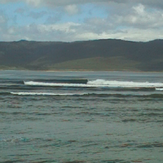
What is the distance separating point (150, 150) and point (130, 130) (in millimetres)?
5613

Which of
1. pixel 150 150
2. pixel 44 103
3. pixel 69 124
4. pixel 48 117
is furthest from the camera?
pixel 44 103

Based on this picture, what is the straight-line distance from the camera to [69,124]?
29750 mm

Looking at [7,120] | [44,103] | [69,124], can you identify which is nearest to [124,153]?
[69,124]

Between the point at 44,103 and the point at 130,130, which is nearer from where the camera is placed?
the point at 130,130

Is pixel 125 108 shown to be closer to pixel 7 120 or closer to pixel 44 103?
pixel 44 103

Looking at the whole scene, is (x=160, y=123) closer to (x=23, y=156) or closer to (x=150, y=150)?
(x=150, y=150)

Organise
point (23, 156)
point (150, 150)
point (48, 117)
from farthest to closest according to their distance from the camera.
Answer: point (48, 117) → point (150, 150) → point (23, 156)

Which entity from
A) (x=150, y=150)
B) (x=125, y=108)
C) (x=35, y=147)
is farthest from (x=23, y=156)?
(x=125, y=108)

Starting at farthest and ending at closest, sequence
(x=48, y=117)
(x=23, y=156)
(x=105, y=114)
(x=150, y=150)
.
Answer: (x=105, y=114)
(x=48, y=117)
(x=150, y=150)
(x=23, y=156)

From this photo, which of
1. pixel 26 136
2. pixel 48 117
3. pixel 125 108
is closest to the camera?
pixel 26 136

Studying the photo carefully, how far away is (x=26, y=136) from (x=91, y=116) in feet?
32.4

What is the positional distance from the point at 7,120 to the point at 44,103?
1329 centimetres

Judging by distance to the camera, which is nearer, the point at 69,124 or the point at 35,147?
the point at 35,147

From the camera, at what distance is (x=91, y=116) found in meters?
34.2
